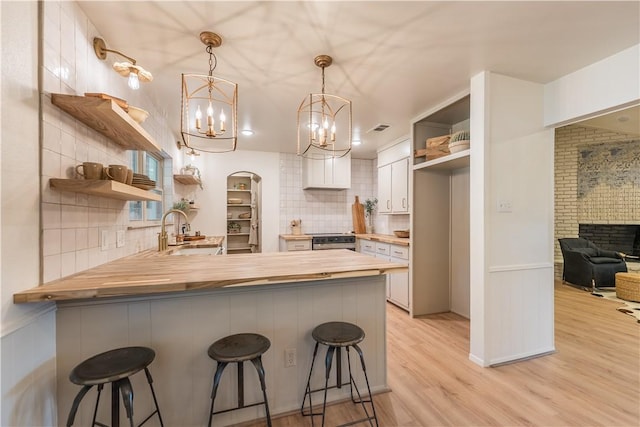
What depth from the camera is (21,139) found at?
1.19 metres

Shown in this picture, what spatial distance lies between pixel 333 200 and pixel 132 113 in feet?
13.1

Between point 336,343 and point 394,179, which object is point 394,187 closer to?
point 394,179

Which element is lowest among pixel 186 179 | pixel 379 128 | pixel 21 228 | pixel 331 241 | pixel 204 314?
pixel 204 314

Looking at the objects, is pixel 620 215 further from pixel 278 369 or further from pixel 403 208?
pixel 278 369

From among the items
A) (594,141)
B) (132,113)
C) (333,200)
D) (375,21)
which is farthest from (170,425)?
(594,141)

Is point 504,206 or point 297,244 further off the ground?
point 504,206

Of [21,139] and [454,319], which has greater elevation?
[21,139]

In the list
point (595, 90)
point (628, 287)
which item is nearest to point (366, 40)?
point (595, 90)

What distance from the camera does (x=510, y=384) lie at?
211 centimetres

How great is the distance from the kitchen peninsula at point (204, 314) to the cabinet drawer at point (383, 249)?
81.4 inches

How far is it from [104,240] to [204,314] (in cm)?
89

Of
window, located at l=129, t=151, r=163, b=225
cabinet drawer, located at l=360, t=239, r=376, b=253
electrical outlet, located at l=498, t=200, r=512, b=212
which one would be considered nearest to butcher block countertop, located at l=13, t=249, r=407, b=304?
window, located at l=129, t=151, r=163, b=225

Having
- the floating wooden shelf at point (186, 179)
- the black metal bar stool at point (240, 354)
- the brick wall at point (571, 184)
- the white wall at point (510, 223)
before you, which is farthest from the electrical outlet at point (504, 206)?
the brick wall at point (571, 184)

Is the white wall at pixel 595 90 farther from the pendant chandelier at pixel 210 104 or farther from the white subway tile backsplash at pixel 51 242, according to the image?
the white subway tile backsplash at pixel 51 242
